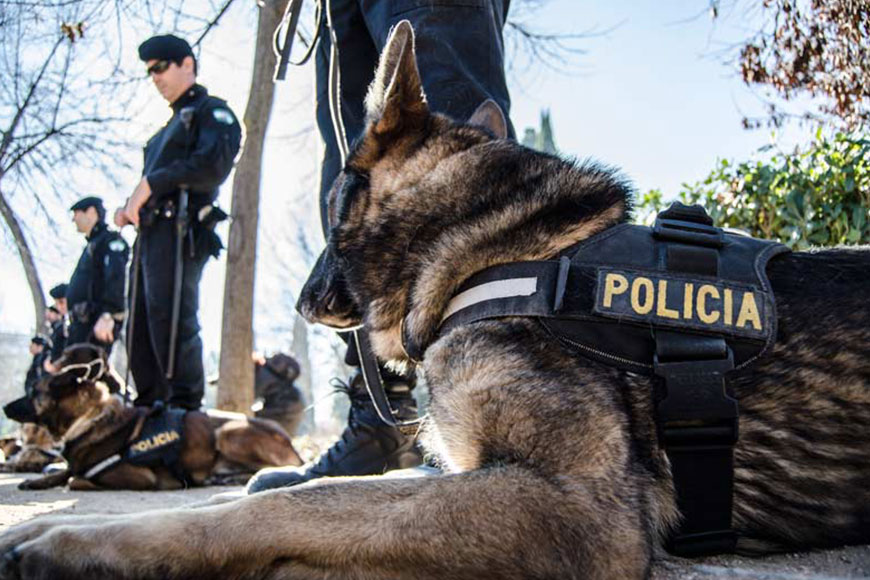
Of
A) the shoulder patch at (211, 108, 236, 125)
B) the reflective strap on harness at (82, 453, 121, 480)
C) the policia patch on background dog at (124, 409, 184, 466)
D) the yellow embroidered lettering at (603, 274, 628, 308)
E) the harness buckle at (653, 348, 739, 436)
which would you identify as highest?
the shoulder patch at (211, 108, 236, 125)

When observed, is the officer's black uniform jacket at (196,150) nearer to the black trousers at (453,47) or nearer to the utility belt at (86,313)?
the black trousers at (453,47)

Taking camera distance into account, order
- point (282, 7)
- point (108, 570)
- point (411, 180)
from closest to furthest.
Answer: point (108, 570), point (411, 180), point (282, 7)

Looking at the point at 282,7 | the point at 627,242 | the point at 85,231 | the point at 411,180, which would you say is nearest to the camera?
the point at 627,242

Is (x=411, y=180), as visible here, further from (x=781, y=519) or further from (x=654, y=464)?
(x=781, y=519)

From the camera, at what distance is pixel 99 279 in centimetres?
1066

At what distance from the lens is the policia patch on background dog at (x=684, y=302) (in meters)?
1.77

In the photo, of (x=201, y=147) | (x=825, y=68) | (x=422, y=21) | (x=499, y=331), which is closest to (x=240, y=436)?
(x=201, y=147)

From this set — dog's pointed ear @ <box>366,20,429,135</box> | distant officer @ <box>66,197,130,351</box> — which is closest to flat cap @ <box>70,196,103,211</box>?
distant officer @ <box>66,197,130,351</box>

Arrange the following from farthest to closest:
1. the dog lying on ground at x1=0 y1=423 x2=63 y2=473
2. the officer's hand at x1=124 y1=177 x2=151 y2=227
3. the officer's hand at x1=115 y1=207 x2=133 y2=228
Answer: the dog lying on ground at x1=0 y1=423 x2=63 y2=473 → the officer's hand at x1=115 y1=207 x2=133 y2=228 → the officer's hand at x1=124 y1=177 x2=151 y2=227

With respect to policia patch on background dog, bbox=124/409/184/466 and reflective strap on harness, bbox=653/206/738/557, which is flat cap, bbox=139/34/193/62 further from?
reflective strap on harness, bbox=653/206/738/557

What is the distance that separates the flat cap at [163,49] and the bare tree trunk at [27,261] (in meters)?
11.5

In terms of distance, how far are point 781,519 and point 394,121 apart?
150 cm

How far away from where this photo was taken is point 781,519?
5.87ft

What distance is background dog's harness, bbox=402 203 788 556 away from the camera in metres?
1.72
